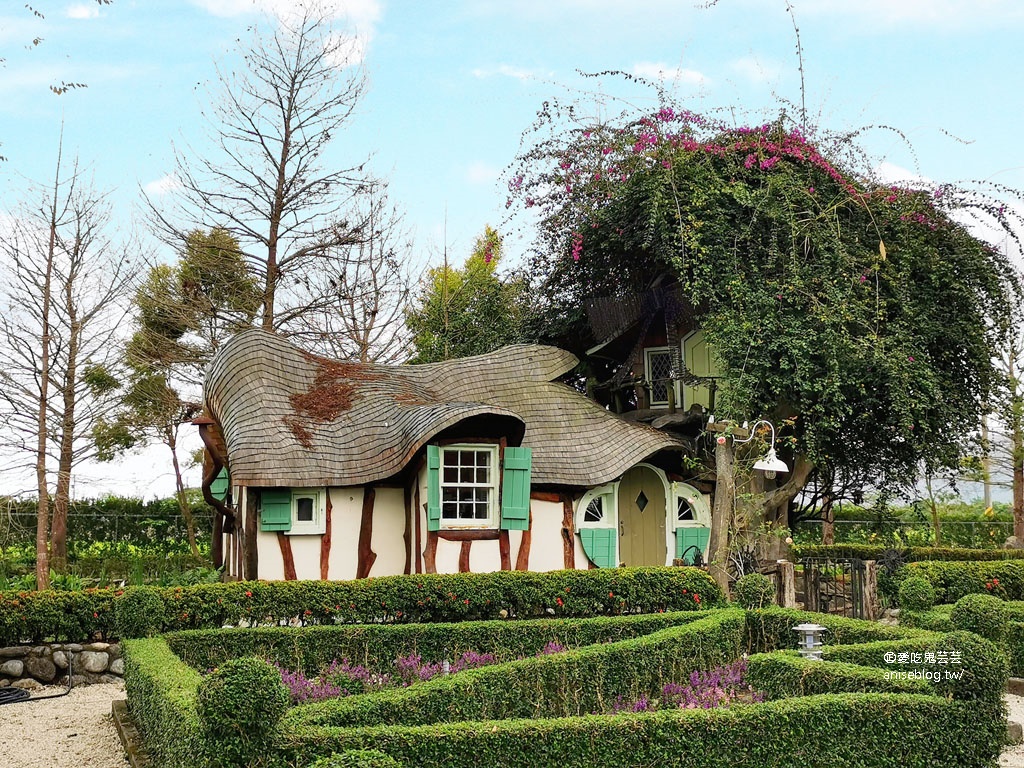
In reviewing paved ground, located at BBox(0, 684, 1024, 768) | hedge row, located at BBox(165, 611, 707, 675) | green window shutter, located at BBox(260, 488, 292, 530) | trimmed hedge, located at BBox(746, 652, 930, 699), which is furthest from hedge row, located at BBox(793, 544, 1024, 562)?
trimmed hedge, located at BBox(746, 652, 930, 699)

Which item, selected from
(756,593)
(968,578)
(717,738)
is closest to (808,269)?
(968,578)

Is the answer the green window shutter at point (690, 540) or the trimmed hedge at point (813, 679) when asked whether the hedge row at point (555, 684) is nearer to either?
the trimmed hedge at point (813, 679)

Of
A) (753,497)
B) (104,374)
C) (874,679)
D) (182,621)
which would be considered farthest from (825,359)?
(104,374)

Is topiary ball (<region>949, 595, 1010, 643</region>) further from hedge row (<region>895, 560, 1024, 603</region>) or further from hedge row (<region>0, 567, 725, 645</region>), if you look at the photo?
hedge row (<region>895, 560, 1024, 603</region>)

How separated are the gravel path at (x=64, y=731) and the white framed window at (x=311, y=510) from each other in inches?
168

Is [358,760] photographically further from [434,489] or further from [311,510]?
[311,510]

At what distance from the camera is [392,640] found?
9.86 metres

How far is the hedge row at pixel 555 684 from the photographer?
630 cm

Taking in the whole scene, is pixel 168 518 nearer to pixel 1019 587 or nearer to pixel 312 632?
pixel 312 632

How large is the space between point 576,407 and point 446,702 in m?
10.6

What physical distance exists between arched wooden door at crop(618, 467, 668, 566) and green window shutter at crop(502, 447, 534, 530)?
3057 millimetres

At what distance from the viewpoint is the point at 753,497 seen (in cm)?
1490

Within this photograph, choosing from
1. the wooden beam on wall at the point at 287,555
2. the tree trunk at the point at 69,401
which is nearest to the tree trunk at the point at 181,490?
the tree trunk at the point at 69,401

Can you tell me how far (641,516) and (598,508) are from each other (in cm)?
136
